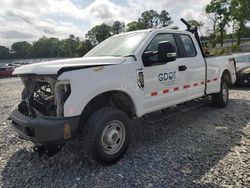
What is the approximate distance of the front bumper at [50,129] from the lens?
3.02 meters

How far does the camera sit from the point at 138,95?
12.7ft

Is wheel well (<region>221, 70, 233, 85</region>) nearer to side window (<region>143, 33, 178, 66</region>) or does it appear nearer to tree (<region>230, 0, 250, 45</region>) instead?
side window (<region>143, 33, 178, 66</region>)

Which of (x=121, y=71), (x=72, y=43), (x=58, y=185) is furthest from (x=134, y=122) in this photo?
(x=72, y=43)

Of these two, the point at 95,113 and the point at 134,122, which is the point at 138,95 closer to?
the point at 95,113

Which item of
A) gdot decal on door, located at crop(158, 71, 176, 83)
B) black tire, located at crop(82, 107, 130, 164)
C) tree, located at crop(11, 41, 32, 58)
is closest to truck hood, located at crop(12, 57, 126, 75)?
black tire, located at crop(82, 107, 130, 164)

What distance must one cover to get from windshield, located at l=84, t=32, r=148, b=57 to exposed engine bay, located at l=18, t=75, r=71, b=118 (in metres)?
1.30

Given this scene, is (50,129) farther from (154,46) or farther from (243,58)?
(243,58)

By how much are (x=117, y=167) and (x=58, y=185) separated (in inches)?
32.9

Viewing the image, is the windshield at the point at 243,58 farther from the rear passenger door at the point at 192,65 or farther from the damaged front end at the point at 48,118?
the damaged front end at the point at 48,118

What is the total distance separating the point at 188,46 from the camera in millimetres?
5227

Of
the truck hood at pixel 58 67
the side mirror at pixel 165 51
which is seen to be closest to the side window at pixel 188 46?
the side mirror at pixel 165 51

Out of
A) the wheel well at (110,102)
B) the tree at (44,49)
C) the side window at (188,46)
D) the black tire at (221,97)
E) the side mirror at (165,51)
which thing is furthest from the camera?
the tree at (44,49)

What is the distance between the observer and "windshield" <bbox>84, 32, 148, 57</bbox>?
13.7 ft

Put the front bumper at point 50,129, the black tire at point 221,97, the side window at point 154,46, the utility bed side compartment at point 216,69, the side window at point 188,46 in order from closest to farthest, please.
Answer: the front bumper at point 50,129
the side window at point 154,46
the side window at point 188,46
the utility bed side compartment at point 216,69
the black tire at point 221,97
